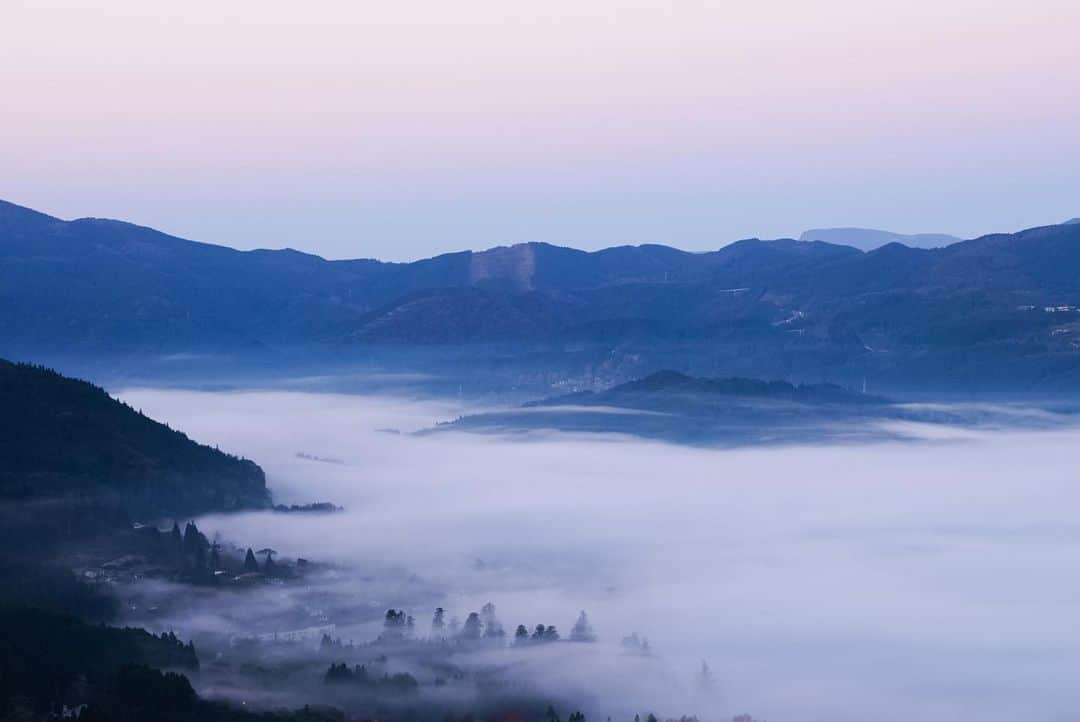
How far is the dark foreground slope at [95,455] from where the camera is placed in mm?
155625

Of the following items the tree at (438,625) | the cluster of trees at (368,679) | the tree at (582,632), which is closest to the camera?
the cluster of trees at (368,679)

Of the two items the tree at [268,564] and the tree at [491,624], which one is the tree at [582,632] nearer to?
the tree at [491,624]

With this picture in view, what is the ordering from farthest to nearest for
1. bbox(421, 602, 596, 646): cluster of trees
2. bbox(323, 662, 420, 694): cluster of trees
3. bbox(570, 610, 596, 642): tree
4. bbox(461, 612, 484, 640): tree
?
1. bbox(570, 610, 596, 642): tree
2. bbox(421, 602, 596, 646): cluster of trees
3. bbox(461, 612, 484, 640): tree
4. bbox(323, 662, 420, 694): cluster of trees

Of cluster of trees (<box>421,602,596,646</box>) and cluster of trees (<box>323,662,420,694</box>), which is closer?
cluster of trees (<box>323,662,420,694</box>)

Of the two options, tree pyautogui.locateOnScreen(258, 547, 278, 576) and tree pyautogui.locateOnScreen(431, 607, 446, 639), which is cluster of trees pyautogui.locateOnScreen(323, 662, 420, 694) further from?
tree pyautogui.locateOnScreen(258, 547, 278, 576)

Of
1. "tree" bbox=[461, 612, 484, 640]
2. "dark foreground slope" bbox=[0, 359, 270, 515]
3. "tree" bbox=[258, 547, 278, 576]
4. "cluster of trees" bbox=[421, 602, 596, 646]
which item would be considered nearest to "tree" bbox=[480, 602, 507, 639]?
"cluster of trees" bbox=[421, 602, 596, 646]

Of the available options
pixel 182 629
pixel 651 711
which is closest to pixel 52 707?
pixel 182 629

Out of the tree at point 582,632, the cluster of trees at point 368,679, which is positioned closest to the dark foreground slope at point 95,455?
the tree at point 582,632

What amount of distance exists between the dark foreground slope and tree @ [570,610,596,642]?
1804 inches

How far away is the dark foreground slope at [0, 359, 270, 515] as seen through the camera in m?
156

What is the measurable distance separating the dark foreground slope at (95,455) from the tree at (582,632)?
150 ft

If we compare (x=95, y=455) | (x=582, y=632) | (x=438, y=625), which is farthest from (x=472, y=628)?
(x=95, y=455)

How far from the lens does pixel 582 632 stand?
463 feet

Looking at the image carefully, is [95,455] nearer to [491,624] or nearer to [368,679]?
[491,624]
